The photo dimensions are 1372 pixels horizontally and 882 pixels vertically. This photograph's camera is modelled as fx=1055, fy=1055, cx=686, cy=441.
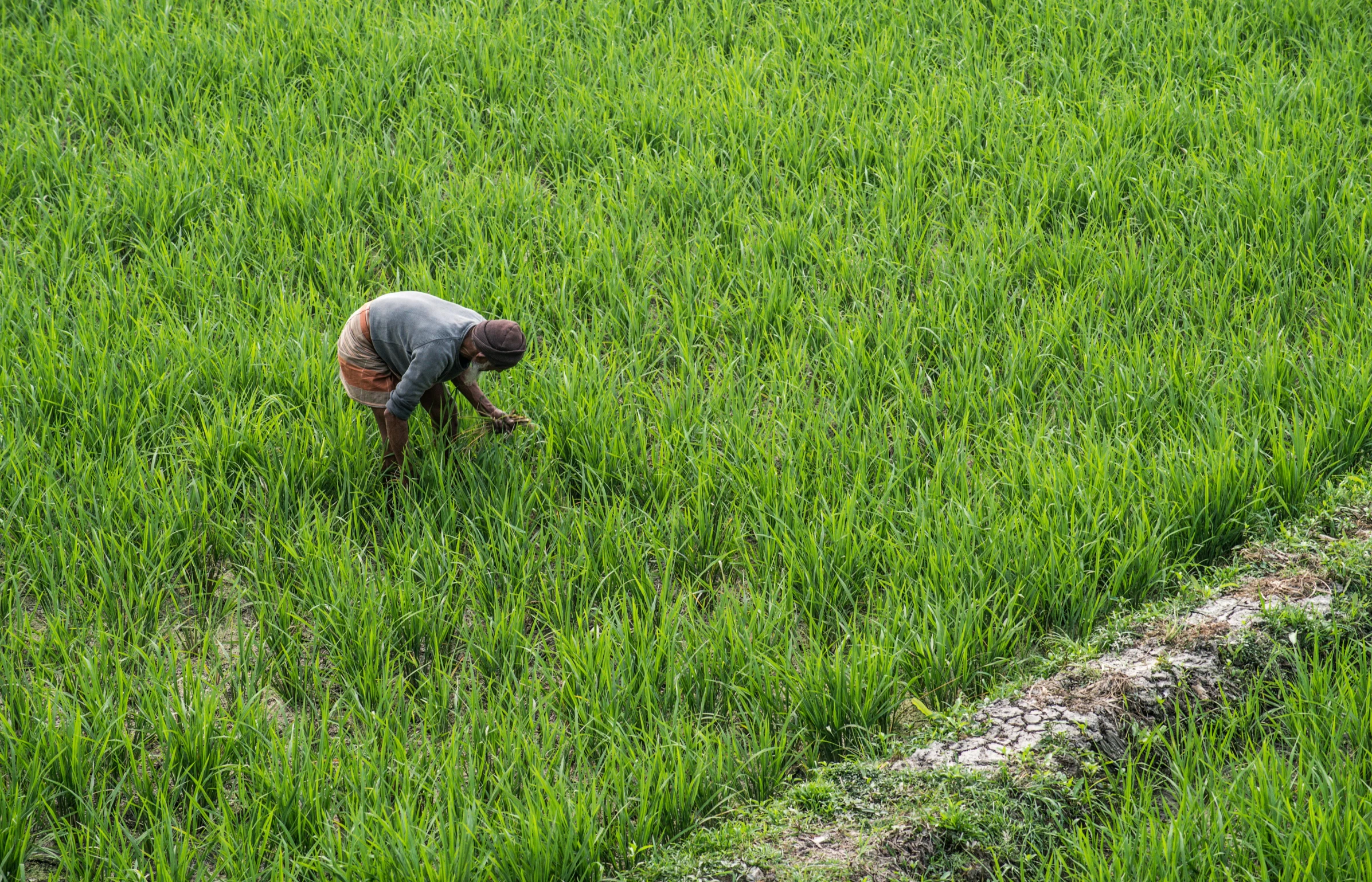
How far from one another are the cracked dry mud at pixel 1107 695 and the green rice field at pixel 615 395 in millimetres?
201

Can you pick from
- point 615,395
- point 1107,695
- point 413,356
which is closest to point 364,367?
point 413,356

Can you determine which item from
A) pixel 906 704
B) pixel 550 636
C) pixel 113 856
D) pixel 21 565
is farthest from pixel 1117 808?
pixel 21 565

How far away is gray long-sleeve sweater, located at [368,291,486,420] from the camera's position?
3148 mm

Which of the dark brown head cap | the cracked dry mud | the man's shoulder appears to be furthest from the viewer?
the man's shoulder

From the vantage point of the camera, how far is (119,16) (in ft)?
19.6

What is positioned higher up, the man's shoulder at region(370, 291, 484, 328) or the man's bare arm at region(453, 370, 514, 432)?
the man's shoulder at region(370, 291, 484, 328)

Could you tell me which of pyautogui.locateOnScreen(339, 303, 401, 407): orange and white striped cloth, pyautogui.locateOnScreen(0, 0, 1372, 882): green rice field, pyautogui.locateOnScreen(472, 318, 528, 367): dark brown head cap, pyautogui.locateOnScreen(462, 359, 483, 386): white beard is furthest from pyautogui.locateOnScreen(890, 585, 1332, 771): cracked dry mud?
pyautogui.locateOnScreen(339, 303, 401, 407): orange and white striped cloth

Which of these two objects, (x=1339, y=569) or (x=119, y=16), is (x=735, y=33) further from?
(x=1339, y=569)

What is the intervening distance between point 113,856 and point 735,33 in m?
5.04

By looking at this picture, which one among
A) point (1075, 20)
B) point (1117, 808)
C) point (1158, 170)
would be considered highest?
point (1075, 20)

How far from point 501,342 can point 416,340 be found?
28cm

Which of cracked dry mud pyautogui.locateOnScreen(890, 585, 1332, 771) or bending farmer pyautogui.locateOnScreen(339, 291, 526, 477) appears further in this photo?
bending farmer pyautogui.locateOnScreen(339, 291, 526, 477)

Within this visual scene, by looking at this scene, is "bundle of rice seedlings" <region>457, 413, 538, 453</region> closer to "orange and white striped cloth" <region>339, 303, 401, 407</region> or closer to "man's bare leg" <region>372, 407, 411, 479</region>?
"man's bare leg" <region>372, 407, 411, 479</region>

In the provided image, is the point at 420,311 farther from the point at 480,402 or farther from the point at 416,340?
the point at 480,402
